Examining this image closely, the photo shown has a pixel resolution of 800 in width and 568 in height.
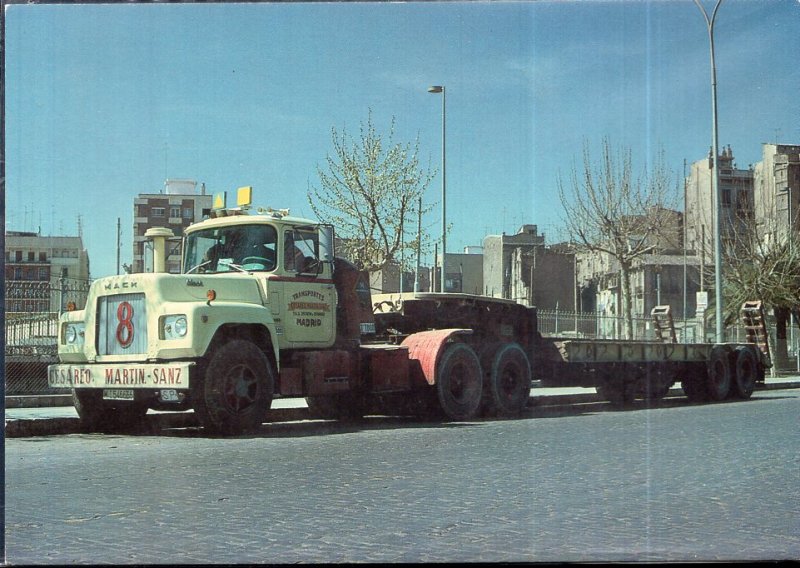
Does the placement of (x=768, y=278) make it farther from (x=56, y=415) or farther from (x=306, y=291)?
(x=56, y=415)

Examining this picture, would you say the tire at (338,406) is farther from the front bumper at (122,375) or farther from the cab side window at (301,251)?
the front bumper at (122,375)

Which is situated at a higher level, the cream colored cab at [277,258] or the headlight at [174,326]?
Result: the cream colored cab at [277,258]

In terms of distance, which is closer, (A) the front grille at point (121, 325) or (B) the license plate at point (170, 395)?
(B) the license plate at point (170, 395)

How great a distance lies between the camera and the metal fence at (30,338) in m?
15.5

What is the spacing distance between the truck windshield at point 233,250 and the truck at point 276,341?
2 cm

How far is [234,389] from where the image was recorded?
1238 cm

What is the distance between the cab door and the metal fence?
367 cm

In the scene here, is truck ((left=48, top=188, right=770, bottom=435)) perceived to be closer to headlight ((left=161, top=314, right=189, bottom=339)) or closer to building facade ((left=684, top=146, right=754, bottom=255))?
headlight ((left=161, top=314, right=189, bottom=339))

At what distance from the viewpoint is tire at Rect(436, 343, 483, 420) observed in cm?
1495

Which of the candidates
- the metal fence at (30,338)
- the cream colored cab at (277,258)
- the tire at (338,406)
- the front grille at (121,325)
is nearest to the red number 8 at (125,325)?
the front grille at (121,325)

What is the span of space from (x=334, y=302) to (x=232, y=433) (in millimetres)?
2802

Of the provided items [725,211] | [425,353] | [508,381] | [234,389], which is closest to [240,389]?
[234,389]

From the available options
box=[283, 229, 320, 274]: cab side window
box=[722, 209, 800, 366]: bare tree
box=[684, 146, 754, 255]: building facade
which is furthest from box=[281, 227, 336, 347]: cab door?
box=[722, 209, 800, 366]: bare tree

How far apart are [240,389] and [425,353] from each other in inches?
133
